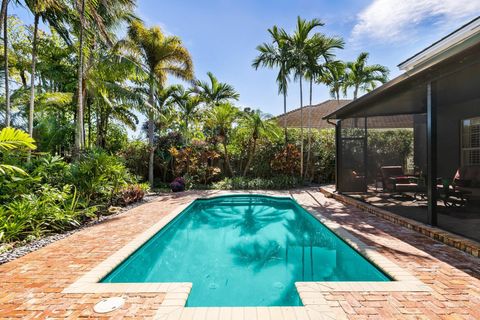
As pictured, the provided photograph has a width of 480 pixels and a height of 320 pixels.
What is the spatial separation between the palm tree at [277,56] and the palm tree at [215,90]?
652 centimetres

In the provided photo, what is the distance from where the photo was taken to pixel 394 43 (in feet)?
36.3

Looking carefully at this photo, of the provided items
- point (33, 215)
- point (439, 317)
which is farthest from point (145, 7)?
point (439, 317)

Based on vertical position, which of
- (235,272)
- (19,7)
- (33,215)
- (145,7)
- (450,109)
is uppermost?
(145,7)

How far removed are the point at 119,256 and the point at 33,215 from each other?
109 inches

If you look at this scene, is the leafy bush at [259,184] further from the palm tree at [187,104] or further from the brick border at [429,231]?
the palm tree at [187,104]

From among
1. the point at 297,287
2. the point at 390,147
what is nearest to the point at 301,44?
the point at 390,147

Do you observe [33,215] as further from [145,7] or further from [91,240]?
[145,7]

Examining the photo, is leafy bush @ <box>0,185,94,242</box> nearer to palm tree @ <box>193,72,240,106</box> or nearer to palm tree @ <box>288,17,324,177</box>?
palm tree @ <box>288,17,324,177</box>

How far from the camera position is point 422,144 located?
11.9m

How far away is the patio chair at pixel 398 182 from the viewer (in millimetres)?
7957

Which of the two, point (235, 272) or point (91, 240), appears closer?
point (235, 272)

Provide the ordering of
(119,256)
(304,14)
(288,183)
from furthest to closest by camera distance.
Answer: (288,183) → (304,14) → (119,256)

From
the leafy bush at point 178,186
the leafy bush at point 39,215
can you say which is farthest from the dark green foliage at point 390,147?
the leafy bush at point 39,215

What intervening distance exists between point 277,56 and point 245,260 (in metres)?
11.5
